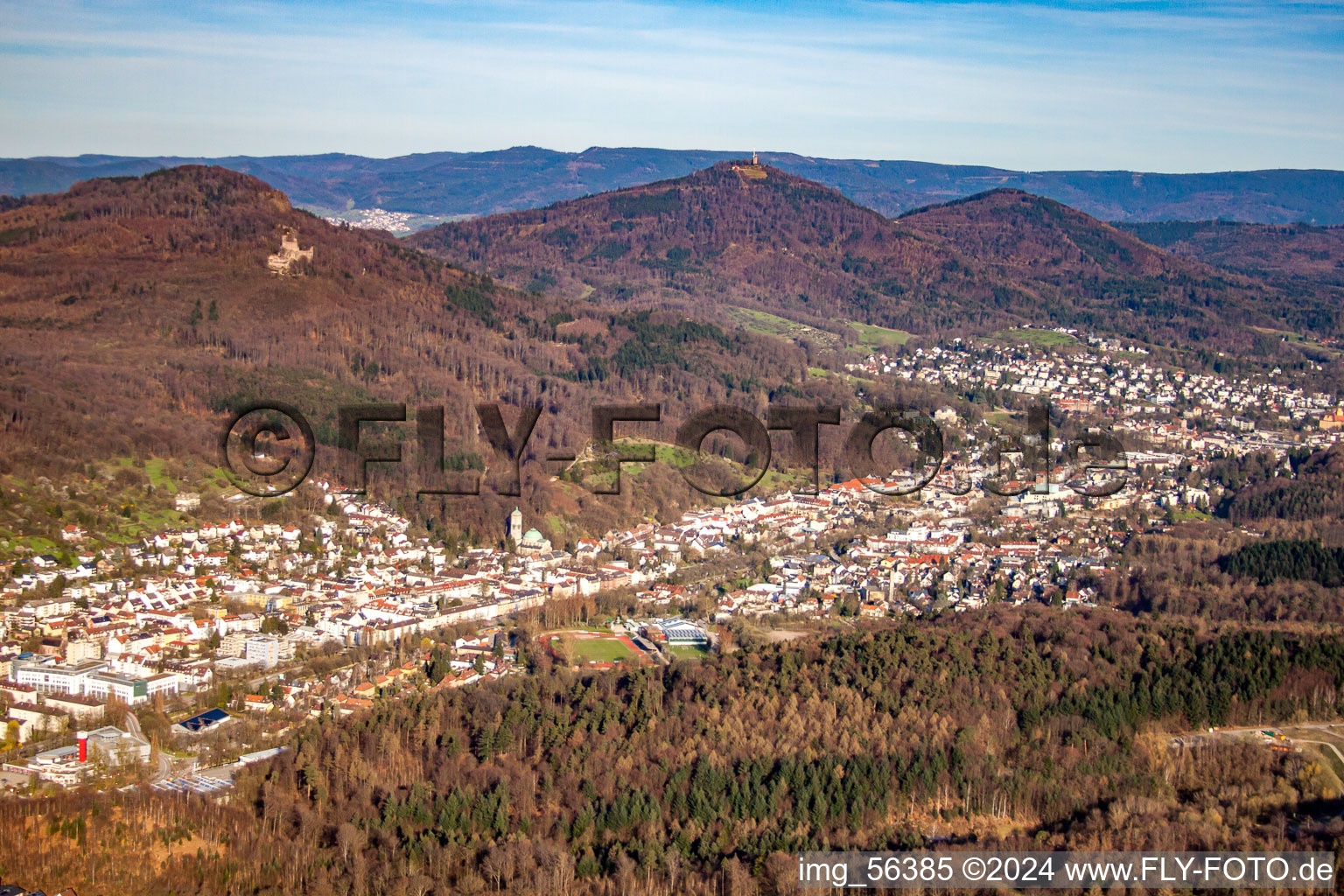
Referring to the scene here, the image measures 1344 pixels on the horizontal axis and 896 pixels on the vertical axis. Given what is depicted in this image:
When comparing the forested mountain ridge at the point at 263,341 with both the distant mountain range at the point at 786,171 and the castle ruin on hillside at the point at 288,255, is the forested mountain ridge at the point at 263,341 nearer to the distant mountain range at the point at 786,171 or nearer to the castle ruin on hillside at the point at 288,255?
the castle ruin on hillside at the point at 288,255

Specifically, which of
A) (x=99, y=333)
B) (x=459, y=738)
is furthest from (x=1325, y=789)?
(x=99, y=333)

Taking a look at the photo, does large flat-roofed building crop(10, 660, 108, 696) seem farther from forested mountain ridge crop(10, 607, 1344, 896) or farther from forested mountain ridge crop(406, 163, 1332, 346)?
forested mountain ridge crop(406, 163, 1332, 346)

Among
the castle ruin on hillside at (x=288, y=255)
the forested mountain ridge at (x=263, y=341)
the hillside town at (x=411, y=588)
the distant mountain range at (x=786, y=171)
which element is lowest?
the hillside town at (x=411, y=588)

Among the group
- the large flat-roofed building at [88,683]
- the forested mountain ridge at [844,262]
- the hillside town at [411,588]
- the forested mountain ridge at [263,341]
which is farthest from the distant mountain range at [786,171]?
the large flat-roofed building at [88,683]

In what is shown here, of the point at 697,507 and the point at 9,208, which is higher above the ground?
the point at 9,208

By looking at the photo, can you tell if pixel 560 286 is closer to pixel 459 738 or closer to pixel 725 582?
pixel 725 582

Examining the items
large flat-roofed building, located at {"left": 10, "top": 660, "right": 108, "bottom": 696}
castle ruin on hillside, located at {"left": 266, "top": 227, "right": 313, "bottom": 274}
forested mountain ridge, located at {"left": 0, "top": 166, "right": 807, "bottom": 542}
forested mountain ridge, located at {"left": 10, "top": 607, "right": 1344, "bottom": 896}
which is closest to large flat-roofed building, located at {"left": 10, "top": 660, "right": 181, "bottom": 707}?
large flat-roofed building, located at {"left": 10, "top": 660, "right": 108, "bottom": 696}
